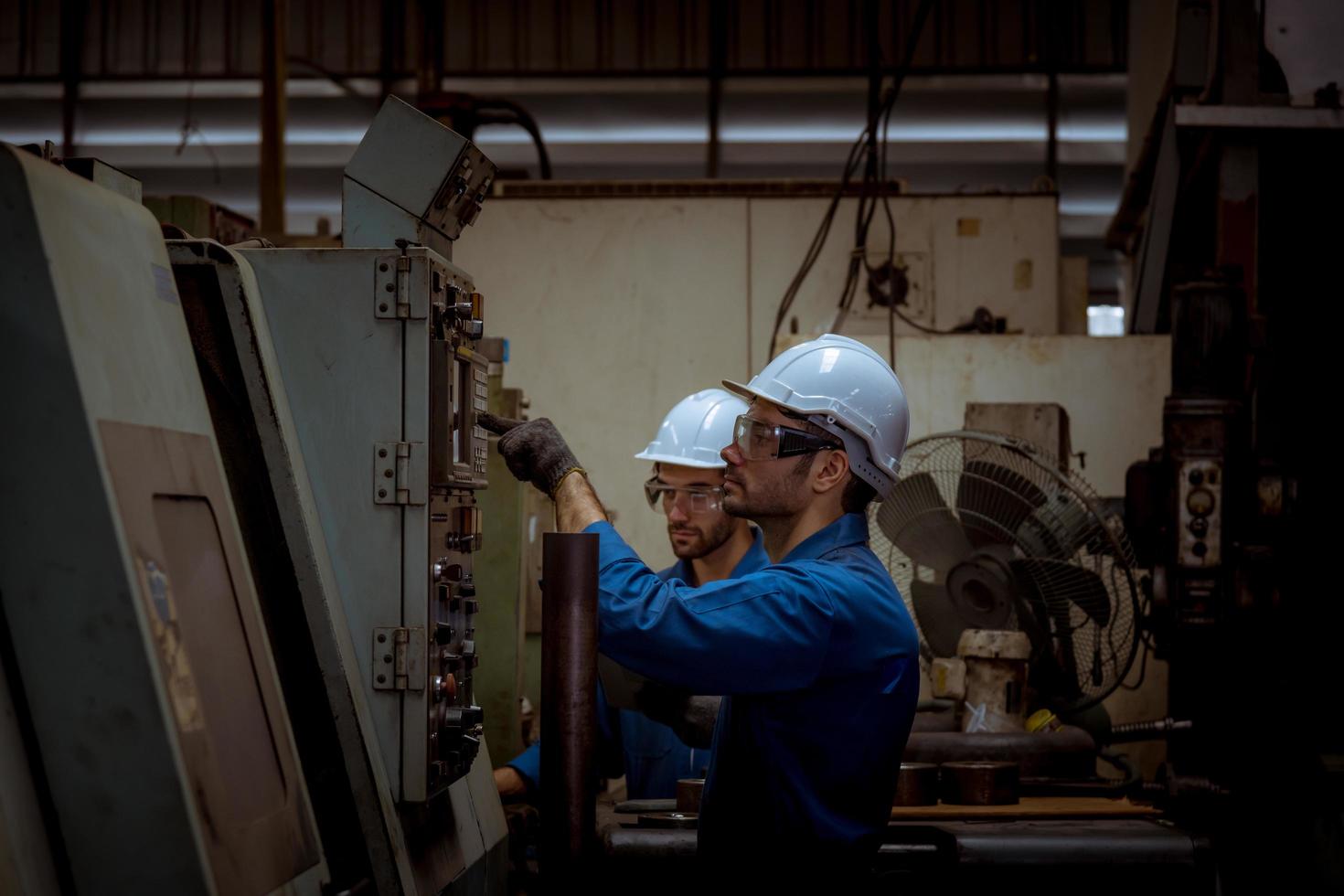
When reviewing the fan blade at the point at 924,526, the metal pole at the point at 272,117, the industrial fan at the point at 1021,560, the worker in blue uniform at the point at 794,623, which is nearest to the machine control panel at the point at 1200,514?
the industrial fan at the point at 1021,560

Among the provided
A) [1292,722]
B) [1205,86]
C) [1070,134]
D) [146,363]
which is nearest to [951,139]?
[1070,134]

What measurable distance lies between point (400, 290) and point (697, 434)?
4.77 ft

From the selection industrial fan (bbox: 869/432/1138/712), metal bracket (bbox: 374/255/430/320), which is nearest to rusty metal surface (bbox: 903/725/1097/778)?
industrial fan (bbox: 869/432/1138/712)

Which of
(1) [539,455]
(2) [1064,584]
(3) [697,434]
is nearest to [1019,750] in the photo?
(2) [1064,584]

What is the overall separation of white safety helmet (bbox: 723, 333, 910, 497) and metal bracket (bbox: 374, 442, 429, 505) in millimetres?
541

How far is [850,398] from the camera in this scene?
2205mm

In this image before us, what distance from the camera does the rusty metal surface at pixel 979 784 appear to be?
284cm

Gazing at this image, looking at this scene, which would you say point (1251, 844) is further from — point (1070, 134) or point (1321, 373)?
point (1070, 134)

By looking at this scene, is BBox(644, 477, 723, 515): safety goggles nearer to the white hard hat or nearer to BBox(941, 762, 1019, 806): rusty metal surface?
the white hard hat

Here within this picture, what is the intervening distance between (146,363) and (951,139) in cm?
615

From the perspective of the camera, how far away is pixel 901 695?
200 centimetres

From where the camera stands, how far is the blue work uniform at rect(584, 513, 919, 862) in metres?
1.84

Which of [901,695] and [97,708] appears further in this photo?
[901,695]

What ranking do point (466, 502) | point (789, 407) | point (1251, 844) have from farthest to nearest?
point (1251, 844) < point (466, 502) < point (789, 407)
